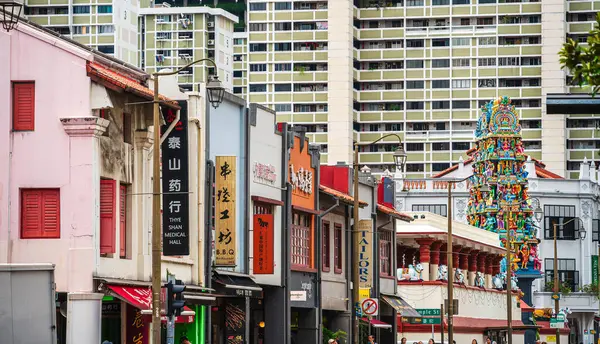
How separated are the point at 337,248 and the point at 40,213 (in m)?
25.1

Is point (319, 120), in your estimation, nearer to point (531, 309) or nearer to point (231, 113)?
point (531, 309)

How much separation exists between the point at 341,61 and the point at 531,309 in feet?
272

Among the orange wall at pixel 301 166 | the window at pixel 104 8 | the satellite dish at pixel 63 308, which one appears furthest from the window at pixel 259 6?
the satellite dish at pixel 63 308

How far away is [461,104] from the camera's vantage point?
17725 centimetres

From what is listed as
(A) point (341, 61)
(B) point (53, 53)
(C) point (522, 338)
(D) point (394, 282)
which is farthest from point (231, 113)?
(A) point (341, 61)

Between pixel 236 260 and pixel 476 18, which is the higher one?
pixel 476 18

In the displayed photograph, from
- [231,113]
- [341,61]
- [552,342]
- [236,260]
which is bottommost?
[552,342]

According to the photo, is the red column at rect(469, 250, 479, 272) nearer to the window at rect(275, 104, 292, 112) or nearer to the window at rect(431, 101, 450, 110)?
the window at rect(431, 101, 450, 110)

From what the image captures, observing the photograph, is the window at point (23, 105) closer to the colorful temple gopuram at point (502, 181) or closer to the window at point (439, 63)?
the colorful temple gopuram at point (502, 181)

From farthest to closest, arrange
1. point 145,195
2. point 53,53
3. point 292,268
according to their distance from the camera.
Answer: point 292,268 < point 145,195 < point 53,53

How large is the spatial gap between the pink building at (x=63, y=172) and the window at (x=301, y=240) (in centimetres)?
1665

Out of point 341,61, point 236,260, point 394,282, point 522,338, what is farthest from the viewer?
point 341,61

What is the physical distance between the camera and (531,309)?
94.9 metres

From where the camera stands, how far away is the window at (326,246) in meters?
58.3
